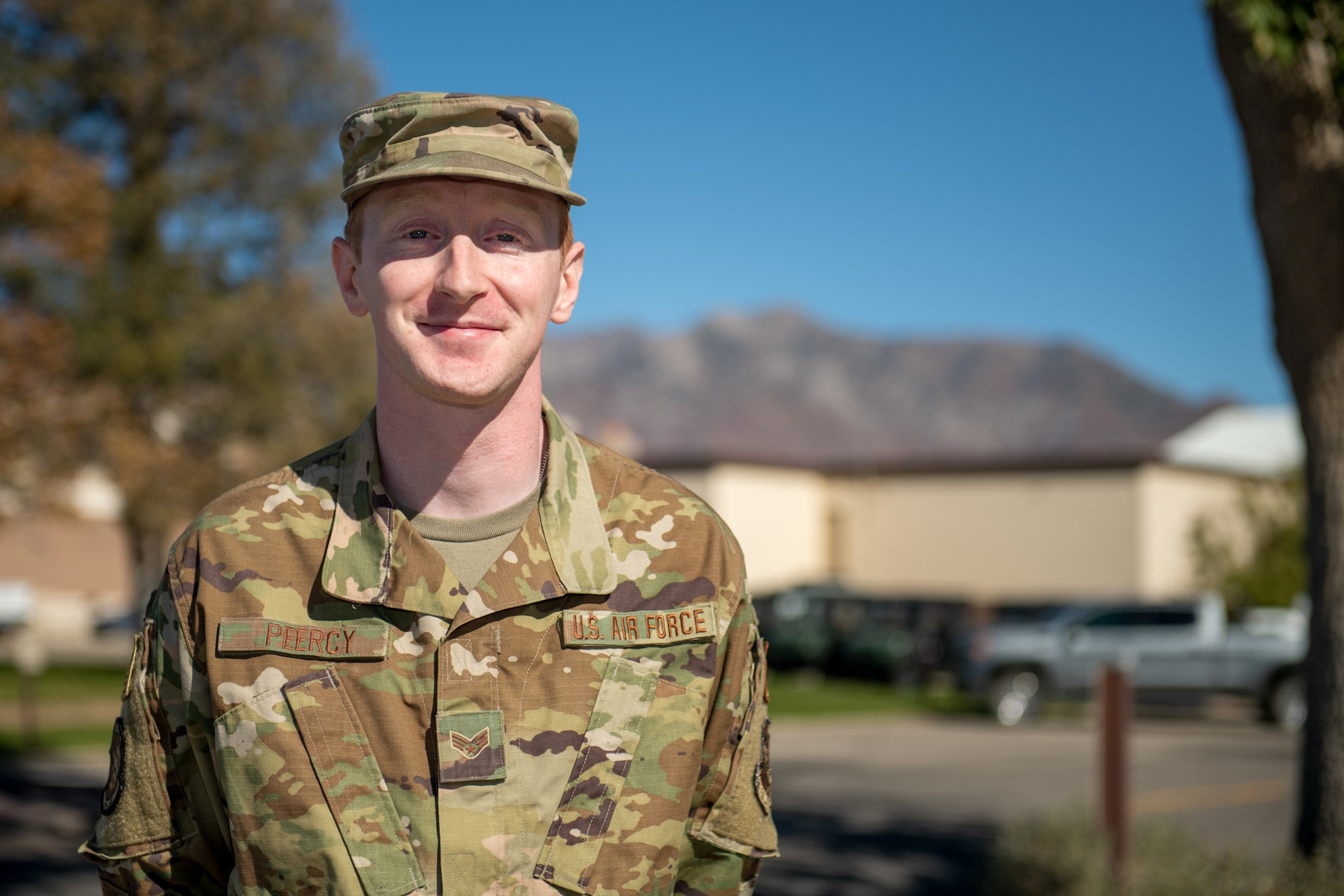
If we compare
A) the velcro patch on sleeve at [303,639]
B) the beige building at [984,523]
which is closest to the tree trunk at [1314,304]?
the velcro patch on sleeve at [303,639]

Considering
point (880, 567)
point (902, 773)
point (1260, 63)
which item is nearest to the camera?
point (1260, 63)

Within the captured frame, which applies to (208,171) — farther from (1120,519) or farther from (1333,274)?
(1120,519)

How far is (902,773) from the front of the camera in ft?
47.8

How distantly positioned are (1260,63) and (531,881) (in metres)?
5.43

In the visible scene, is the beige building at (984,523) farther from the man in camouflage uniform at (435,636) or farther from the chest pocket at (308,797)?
the chest pocket at (308,797)

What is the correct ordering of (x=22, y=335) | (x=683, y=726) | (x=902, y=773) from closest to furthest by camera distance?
(x=683, y=726)
(x=902, y=773)
(x=22, y=335)

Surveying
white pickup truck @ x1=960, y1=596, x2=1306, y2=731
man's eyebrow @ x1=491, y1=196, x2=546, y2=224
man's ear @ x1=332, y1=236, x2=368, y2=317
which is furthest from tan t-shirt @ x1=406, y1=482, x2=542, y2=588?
white pickup truck @ x1=960, y1=596, x2=1306, y2=731

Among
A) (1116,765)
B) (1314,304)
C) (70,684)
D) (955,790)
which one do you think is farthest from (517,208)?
(70,684)

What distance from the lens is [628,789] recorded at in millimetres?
2227

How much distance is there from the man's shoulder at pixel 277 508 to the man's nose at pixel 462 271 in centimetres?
41

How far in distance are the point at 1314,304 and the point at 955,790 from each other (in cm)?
819

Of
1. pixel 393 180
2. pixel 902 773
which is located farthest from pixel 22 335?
pixel 393 180

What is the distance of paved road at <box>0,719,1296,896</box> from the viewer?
916 centimetres

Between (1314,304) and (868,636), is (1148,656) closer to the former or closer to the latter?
(868,636)
